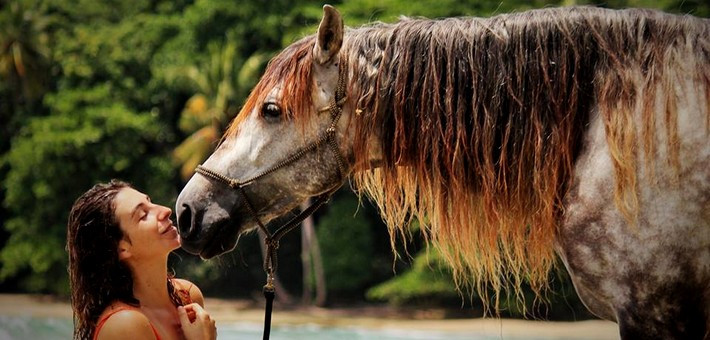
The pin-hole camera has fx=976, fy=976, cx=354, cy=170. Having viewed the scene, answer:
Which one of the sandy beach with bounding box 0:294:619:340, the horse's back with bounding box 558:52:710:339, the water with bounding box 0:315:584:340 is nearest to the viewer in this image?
the horse's back with bounding box 558:52:710:339

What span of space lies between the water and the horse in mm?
11654

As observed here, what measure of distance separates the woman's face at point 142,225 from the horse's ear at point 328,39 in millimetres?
454

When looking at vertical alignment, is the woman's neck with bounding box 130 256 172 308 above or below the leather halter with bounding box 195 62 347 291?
below

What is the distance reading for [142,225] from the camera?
5.96 ft

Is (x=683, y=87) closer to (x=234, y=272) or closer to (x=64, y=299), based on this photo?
(x=64, y=299)

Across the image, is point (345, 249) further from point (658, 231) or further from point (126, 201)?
point (658, 231)

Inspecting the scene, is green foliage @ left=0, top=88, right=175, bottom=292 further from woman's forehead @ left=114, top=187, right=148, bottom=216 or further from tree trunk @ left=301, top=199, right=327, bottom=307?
woman's forehead @ left=114, top=187, right=148, bottom=216

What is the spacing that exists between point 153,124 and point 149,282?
1761 cm

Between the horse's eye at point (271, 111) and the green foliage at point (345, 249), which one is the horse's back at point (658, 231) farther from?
the green foliage at point (345, 249)

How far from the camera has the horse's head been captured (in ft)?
6.58

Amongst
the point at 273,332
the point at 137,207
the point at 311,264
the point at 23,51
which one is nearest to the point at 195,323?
the point at 137,207

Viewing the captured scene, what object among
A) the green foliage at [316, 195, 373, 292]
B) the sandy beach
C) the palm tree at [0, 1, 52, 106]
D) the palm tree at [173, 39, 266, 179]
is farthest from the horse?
the palm tree at [0, 1, 52, 106]

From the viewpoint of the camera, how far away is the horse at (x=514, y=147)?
162cm

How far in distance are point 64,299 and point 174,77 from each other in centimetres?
482
